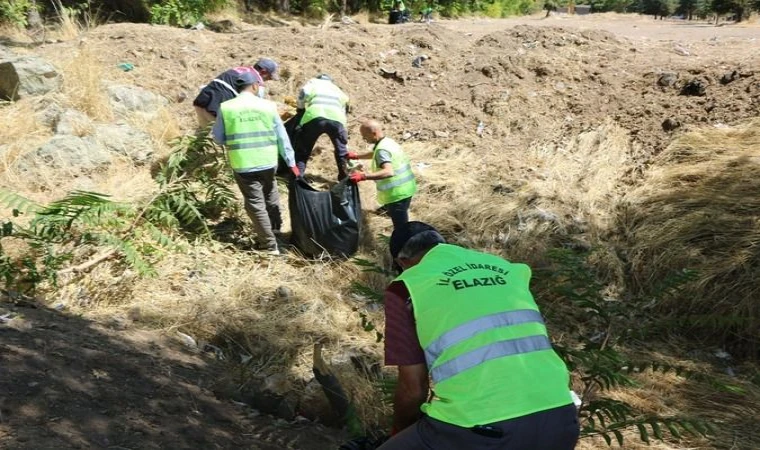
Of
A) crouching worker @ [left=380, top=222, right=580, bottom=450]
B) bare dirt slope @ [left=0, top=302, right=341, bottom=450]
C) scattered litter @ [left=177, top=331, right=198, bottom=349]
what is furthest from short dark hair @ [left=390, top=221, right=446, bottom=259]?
scattered litter @ [left=177, top=331, right=198, bottom=349]

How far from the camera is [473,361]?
1.81m

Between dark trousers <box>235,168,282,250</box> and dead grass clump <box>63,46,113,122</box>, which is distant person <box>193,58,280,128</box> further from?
dead grass clump <box>63,46,113,122</box>

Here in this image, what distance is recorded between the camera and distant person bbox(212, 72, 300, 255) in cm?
498

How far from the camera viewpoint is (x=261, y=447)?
2.97 metres

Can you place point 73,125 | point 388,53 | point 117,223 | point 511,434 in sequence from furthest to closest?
point 388,53 < point 73,125 < point 117,223 < point 511,434

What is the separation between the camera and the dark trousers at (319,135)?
6215 mm

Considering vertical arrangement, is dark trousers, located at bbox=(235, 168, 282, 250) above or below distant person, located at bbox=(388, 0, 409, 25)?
below

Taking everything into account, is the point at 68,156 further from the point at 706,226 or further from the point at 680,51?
the point at 680,51

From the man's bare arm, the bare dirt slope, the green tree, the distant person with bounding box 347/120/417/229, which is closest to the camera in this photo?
the man's bare arm

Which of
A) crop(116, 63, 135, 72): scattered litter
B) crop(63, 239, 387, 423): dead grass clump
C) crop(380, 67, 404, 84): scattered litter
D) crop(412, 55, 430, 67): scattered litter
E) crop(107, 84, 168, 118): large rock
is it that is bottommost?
crop(63, 239, 387, 423): dead grass clump

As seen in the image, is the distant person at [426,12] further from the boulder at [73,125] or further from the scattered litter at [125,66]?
the boulder at [73,125]

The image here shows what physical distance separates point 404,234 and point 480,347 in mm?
613

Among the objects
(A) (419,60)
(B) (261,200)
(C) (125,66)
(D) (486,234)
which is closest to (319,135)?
(B) (261,200)

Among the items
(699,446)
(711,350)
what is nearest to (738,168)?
(711,350)
